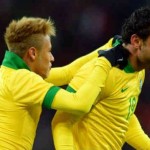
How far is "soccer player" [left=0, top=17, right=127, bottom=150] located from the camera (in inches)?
55.6

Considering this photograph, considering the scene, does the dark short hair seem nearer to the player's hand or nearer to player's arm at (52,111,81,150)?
the player's hand

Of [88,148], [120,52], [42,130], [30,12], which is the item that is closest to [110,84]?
[120,52]

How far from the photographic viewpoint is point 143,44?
1515mm

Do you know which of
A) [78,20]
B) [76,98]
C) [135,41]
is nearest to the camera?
[76,98]

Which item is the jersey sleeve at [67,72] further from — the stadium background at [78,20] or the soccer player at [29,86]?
the stadium background at [78,20]

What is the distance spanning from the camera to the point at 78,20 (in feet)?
9.94

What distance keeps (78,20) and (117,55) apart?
62.3 inches

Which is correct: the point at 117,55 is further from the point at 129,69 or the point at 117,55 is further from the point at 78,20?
the point at 78,20

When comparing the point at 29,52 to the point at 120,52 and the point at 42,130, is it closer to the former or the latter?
the point at 120,52

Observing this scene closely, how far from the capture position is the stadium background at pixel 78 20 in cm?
298

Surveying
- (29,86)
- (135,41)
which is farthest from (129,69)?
(29,86)

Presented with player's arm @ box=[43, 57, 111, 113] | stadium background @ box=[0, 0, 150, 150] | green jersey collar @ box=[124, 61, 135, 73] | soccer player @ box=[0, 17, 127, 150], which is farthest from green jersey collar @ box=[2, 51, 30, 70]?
stadium background @ box=[0, 0, 150, 150]

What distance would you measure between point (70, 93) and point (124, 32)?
28cm

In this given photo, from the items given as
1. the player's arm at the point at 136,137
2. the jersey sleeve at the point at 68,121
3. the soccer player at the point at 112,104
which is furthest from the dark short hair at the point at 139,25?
the player's arm at the point at 136,137
